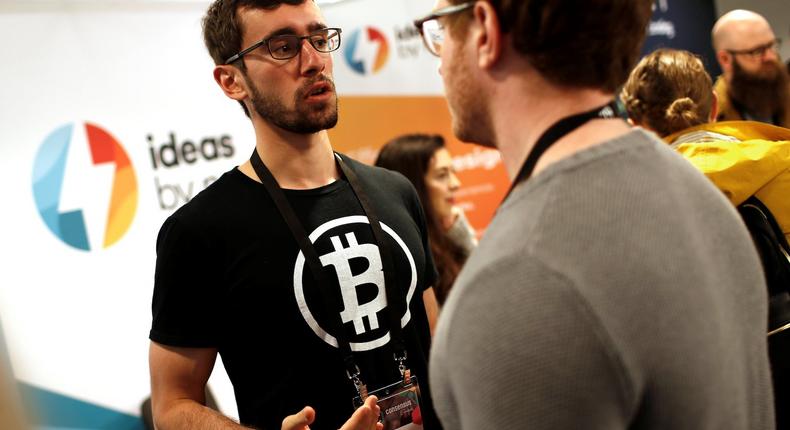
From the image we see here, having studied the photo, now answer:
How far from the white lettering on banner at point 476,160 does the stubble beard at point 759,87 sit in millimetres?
1687

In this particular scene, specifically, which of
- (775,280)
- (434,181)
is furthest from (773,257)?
(434,181)

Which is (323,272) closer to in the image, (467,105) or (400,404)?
(400,404)

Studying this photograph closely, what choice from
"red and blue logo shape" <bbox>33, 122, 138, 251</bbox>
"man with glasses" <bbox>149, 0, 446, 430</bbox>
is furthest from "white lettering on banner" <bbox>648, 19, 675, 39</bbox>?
"man with glasses" <bbox>149, 0, 446, 430</bbox>

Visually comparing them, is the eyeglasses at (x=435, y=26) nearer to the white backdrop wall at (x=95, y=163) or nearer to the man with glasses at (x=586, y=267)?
the man with glasses at (x=586, y=267)

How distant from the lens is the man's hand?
1.60 m

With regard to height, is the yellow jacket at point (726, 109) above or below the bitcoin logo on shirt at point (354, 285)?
below

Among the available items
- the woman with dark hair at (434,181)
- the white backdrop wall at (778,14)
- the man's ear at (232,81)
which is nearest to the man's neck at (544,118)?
the man's ear at (232,81)

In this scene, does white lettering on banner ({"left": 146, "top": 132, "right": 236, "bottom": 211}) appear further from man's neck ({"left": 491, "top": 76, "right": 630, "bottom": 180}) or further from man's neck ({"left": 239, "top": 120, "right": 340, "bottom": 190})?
man's neck ({"left": 491, "top": 76, "right": 630, "bottom": 180})

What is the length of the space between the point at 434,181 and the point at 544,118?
3298 millimetres

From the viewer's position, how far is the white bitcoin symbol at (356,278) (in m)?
1.96

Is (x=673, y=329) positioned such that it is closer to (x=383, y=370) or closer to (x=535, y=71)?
(x=535, y=71)

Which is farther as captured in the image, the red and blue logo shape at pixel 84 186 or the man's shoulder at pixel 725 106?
the man's shoulder at pixel 725 106

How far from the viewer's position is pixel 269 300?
1.89 meters

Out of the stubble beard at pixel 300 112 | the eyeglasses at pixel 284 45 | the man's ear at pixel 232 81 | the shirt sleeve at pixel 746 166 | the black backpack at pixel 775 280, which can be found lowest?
the black backpack at pixel 775 280
